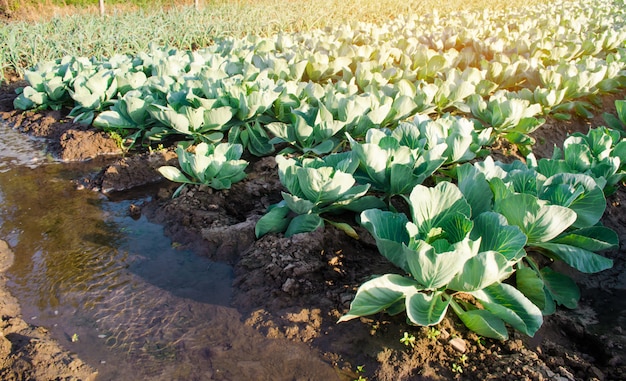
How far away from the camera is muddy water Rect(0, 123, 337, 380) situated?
1.95m

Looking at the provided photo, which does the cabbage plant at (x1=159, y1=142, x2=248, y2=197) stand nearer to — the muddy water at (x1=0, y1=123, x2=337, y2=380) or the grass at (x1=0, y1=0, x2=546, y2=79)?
the muddy water at (x1=0, y1=123, x2=337, y2=380)

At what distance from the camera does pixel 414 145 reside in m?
2.95

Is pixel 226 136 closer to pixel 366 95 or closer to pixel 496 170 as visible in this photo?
pixel 366 95

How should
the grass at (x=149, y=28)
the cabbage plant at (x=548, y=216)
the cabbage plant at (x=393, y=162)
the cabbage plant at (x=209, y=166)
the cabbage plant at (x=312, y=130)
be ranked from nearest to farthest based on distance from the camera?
the cabbage plant at (x=548, y=216)
the cabbage plant at (x=393, y=162)
the cabbage plant at (x=209, y=166)
the cabbage plant at (x=312, y=130)
the grass at (x=149, y=28)

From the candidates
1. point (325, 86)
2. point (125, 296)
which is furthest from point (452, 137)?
point (125, 296)

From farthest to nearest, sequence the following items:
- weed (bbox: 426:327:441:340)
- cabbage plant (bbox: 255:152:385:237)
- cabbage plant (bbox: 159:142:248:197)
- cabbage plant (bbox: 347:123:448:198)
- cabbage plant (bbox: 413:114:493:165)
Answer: cabbage plant (bbox: 159:142:248:197)
cabbage plant (bbox: 413:114:493:165)
cabbage plant (bbox: 347:123:448:198)
cabbage plant (bbox: 255:152:385:237)
weed (bbox: 426:327:441:340)

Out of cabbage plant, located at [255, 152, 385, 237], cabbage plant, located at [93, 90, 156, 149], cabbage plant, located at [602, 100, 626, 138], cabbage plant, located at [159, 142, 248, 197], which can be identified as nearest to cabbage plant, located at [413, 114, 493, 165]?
cabbage plant, located at [255, 152, 385, 237]

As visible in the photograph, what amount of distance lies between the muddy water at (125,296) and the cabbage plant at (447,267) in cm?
42

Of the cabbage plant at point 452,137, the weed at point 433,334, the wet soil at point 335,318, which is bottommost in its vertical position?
the wet soil at point 335,318

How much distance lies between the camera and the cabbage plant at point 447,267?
1.81m

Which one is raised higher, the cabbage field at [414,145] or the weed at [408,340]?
the cabbage field at [414,145]

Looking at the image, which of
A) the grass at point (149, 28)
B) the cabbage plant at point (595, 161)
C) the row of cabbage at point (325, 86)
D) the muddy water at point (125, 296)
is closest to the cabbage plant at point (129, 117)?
the row of cabbage at point (325, 86)

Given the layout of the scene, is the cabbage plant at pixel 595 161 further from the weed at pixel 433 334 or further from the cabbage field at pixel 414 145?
the weed at pixel 433 334

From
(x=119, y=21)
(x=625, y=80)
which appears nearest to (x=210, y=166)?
(x=625, y=80)
